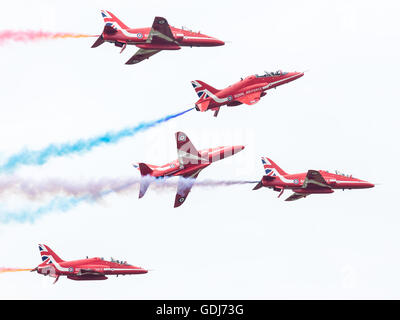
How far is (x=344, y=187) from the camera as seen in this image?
2931 inches

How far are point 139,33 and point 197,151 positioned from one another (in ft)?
40.6

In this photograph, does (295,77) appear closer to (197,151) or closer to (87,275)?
(197,151)

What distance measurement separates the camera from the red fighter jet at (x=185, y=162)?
6625 centimetres

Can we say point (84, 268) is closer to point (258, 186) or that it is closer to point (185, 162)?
point (185, 162)

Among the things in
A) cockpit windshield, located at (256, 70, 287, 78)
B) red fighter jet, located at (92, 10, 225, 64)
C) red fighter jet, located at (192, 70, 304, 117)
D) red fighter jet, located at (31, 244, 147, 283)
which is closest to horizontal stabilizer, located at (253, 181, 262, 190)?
red fighter jet, located at (192, 70, 304, 117)

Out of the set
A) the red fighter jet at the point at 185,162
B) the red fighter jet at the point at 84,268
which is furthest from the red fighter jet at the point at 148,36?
the red fighter jet at the point at 84,268

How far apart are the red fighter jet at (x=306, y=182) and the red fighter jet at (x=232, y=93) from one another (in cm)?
694

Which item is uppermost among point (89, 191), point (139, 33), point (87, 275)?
point (139, 33)

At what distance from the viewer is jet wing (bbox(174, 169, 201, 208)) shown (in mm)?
68850

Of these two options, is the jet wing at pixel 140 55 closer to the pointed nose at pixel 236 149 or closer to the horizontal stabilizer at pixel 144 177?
the horizontal stabilizer at pixel 144 177

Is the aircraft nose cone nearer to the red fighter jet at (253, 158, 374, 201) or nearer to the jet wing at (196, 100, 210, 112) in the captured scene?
the red fighter jet at (253, 158, 374, 201)

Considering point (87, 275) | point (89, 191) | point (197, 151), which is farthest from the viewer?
point (87, 275)

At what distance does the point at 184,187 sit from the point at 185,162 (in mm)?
4272

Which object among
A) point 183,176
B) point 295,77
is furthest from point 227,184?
point 295,77
